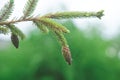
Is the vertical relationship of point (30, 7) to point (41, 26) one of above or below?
above

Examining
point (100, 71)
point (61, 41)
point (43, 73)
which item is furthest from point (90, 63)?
point (61, 41)

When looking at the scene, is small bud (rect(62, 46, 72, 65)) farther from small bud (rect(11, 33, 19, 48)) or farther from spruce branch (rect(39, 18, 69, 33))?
small bud (rect(11, 33, 19, 48))

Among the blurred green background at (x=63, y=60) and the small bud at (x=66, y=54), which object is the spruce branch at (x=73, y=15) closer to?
the small bud at (x=66, y=54)

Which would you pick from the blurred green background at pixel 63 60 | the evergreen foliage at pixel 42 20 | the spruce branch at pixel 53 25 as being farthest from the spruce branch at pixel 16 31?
the blurred green background at pixel 63 60

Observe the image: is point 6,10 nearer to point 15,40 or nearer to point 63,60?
point 15,40


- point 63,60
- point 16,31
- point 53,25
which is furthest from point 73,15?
point 63,60

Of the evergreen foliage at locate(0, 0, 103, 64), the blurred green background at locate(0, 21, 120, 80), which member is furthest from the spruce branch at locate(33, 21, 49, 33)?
the blurred green background at locate(0, 21, 120, 80)
